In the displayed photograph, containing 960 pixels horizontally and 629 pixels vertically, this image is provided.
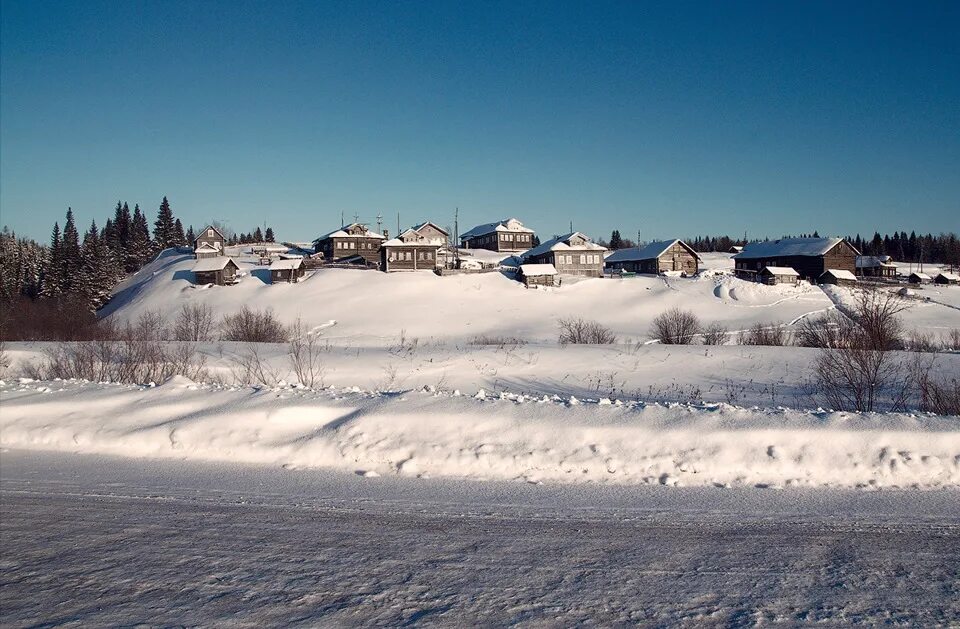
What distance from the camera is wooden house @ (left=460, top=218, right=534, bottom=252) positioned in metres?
95.2

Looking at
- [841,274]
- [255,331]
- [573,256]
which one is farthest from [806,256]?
[255,331]

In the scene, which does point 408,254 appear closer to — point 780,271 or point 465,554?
point 780,271

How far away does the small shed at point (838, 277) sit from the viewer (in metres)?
65.9

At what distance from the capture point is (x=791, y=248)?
74.6 meters

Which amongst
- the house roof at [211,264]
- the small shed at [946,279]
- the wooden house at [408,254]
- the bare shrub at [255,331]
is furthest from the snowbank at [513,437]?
the small shed at [946,279]

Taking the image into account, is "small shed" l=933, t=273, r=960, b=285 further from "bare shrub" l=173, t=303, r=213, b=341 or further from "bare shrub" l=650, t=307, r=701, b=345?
"bare shrub" l=173, t=303, r=213, b=341

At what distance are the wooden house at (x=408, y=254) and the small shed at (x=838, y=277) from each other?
1742 inches

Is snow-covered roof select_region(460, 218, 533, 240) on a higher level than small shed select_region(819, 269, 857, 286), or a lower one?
higher

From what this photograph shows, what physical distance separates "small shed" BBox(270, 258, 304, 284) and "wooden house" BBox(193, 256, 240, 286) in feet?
17.1

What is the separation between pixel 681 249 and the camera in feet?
249

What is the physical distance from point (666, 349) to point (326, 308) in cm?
3517

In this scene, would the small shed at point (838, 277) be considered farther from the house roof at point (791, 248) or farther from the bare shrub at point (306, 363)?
the bare shrub at point (306, 363)

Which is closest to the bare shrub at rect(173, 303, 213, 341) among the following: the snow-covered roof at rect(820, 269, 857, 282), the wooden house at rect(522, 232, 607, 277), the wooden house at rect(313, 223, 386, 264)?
the wooden house at rect(313, 223, 386, 264)

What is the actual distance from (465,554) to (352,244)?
260ft
